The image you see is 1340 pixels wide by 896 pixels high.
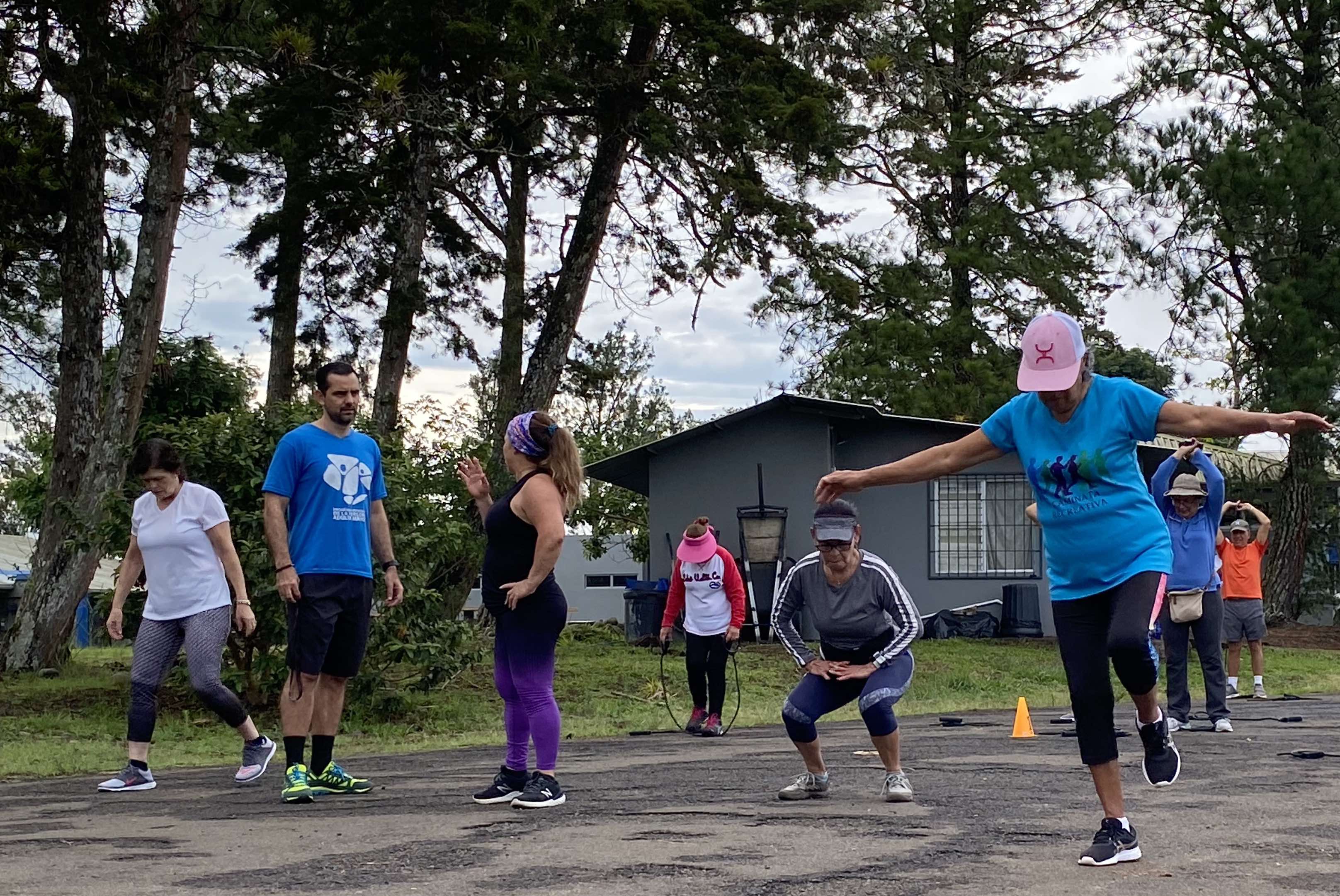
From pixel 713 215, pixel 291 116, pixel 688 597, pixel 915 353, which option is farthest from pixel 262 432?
pixel 915 353

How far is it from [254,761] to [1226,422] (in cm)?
560

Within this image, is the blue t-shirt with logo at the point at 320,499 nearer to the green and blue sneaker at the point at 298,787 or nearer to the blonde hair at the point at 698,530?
the green and blue sneaker at the point at 298,787

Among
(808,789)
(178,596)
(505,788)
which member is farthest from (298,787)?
(808,789)

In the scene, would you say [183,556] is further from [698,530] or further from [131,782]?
[698,530]

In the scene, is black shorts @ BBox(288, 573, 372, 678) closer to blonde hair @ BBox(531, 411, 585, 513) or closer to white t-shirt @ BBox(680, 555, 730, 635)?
blonde hair @ BBox(531, 411, 585, 513)

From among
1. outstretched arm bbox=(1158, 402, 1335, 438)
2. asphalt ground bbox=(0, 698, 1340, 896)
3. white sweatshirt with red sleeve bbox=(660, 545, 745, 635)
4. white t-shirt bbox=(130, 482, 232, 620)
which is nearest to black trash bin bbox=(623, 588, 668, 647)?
white sweatshirt with red sleeve bbox=(660, 545, 745, 635)

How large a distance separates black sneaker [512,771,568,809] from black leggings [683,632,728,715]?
525 cm

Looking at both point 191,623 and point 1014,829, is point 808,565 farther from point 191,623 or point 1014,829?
point 191,623

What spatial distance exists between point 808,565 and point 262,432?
23.3 feet

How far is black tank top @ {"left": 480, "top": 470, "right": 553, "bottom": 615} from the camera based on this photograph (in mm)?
7320

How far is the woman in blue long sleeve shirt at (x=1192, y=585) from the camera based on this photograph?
11.5m

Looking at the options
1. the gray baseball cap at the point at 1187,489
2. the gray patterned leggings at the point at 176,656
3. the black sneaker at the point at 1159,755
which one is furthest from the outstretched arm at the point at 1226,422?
the gray baseball cap at the point at 1187,489

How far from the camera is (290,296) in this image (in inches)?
899

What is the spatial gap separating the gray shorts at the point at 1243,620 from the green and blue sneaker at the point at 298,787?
9989 millimetres
